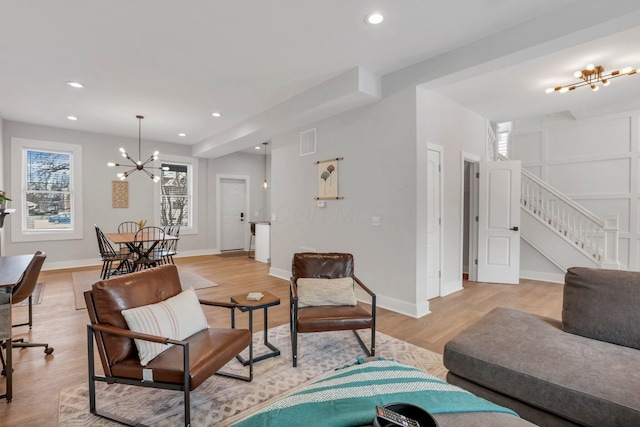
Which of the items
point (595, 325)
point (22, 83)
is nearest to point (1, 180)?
point (22, 83)

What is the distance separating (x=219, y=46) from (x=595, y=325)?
3.81m

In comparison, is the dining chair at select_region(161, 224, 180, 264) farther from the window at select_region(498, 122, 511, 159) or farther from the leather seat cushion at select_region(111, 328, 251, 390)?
the window at select_region(498, 122, 511, 159)

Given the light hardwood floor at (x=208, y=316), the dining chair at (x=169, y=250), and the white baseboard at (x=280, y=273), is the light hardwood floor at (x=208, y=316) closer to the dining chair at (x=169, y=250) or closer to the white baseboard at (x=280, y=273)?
the white baseboard at (x=280, y=273)

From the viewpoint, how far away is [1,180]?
17.9 ft

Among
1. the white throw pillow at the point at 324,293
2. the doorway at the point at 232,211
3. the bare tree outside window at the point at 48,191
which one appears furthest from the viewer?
the doorway at the point at 232,211

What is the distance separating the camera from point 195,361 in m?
1.75

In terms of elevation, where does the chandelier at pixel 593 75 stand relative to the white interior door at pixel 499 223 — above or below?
above

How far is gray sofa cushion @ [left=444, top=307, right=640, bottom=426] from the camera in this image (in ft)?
4.34

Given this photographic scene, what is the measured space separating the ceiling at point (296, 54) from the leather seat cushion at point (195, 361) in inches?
101

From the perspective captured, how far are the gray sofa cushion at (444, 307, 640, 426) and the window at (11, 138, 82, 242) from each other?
24.6 feet

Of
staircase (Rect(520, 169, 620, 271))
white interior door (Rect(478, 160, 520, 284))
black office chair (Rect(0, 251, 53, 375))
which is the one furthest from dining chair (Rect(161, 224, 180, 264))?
staircase (Rect(520, 169, 620, 271))

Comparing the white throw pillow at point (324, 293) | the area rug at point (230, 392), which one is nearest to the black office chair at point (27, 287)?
the area rug at point (230, 392)

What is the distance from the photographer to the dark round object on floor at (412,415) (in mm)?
955

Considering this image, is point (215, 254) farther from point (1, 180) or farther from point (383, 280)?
point (383, 280)
